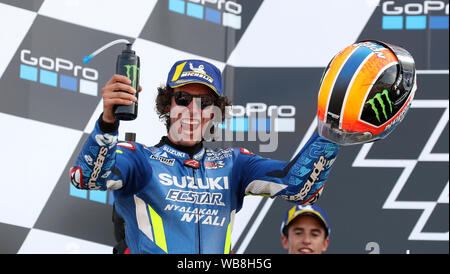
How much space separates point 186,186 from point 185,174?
56 millimetres

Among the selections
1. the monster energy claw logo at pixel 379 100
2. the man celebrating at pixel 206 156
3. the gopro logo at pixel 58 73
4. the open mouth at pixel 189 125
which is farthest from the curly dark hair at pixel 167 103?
the gopro logo at pixel 58 73

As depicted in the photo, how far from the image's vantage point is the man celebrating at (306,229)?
11.4 feet

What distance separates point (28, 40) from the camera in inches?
132

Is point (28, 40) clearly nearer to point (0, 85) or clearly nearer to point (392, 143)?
point (0, 85)

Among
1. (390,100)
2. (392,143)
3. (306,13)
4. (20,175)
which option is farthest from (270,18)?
(390,100)

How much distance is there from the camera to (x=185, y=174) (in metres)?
2.20

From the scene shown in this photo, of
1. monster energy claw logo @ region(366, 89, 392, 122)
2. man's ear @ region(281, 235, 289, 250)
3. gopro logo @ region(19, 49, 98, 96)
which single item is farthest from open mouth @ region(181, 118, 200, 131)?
man's ear @ region(281, 235, 289, 250)

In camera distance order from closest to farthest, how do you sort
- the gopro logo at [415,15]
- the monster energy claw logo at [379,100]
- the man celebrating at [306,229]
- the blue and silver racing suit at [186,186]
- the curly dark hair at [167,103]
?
1. the monster energy claw logo at [379,100]
2. the blue and silver racing suit at [186,186]
3. the curly dark hair at [167,103]
4. the man celebrating at [306,229]
5. the gopro logo at [415,15]

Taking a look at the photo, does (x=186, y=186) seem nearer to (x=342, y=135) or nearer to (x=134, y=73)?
(x=134, y=73)

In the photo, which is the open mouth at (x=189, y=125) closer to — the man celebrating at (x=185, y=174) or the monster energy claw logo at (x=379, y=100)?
the man celebrating at (x=185, y=174)

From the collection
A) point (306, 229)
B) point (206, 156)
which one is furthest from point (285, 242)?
point (206, 156)

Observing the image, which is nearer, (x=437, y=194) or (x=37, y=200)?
(x=37, y=200)

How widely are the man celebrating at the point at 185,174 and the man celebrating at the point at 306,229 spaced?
1252mm

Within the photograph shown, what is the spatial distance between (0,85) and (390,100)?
7.45 ft
